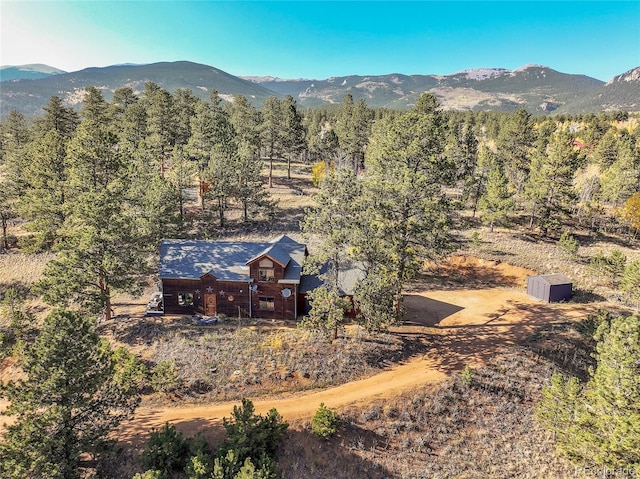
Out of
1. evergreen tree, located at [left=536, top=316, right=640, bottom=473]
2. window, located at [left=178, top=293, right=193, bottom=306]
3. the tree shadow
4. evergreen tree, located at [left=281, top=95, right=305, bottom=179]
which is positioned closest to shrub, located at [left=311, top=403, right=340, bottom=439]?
the tree shadow

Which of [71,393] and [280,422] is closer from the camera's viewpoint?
[71,393]

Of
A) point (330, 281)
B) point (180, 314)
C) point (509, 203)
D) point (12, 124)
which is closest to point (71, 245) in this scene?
point (180, 314)

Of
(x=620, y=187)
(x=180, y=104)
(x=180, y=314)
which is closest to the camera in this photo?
(x=180, y=314)

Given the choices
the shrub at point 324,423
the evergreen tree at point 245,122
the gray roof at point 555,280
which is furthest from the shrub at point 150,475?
the evergreen tree at point 245,122

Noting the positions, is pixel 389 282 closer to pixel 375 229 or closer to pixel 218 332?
pixel 375 229

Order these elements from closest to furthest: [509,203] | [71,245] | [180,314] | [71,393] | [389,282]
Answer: [71,393], [389,282], [71,245], [180,314], [509,203]

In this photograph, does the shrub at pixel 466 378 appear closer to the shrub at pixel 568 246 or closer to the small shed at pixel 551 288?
the small shed at pixel 551 288
